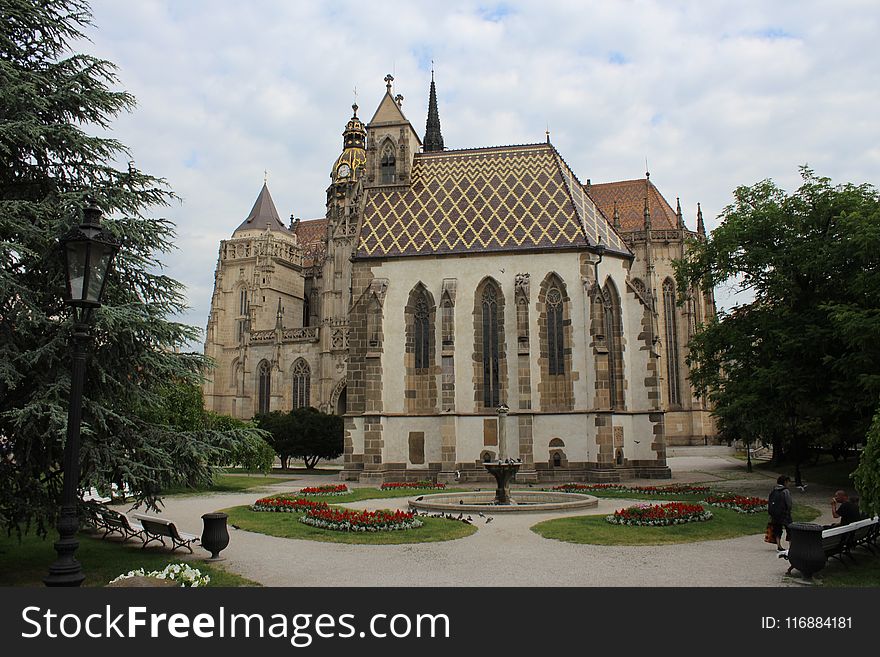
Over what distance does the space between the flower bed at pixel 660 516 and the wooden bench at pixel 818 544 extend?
4418 millimetres

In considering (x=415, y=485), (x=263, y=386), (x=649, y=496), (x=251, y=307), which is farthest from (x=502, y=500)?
(x=251, y=307)

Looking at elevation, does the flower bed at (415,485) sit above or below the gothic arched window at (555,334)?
below

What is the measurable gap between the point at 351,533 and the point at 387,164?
24.3 meters

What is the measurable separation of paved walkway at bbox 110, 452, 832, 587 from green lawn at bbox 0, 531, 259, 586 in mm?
524

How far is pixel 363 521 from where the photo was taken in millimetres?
15320

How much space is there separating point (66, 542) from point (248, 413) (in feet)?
184

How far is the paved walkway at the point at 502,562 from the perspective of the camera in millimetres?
10281

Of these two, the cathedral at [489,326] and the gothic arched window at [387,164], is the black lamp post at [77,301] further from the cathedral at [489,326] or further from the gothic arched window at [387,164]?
the gothic arched window at [387,164]

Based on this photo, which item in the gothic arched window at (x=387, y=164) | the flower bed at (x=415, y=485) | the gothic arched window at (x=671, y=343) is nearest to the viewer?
the flower bed at (x=415, y=485)

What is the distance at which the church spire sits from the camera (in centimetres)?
6488

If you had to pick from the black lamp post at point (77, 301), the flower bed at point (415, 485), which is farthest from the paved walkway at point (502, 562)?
the flower bed at point (415, 485)

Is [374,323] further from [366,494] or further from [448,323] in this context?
[366,494]

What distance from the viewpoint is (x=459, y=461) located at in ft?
97.9
